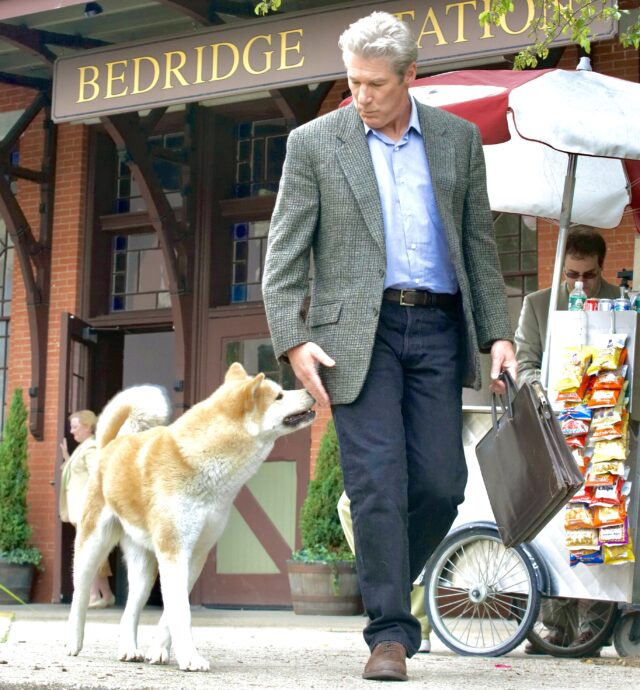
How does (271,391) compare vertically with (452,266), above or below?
below

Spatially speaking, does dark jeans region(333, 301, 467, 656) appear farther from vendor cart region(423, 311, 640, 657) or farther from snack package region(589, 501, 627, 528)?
vendor cart region(423, 311, 640, 657)

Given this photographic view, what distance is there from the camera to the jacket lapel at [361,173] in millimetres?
4402

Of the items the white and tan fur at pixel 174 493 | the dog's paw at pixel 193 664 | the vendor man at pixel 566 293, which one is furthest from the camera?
the vendor man at pixel 566 293

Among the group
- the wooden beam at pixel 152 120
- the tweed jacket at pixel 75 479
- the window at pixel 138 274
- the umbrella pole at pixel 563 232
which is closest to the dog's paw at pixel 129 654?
the umbrella pole at pixel 563 232

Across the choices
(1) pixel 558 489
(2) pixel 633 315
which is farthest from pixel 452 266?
(2) pixel 633 315

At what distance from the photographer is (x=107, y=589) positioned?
12.8 metres

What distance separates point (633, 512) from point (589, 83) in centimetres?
190

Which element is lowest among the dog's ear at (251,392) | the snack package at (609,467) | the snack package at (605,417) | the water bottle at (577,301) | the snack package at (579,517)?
the snack package at (579,517)

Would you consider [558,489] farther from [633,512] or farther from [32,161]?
[32,161]

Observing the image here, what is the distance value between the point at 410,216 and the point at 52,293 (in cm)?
978

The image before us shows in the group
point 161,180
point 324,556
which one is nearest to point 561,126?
point 324,556

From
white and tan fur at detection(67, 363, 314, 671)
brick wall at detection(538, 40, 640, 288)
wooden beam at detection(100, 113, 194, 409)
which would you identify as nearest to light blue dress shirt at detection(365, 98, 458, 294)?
white and tan fur at detection(67, 363, 314, 671)

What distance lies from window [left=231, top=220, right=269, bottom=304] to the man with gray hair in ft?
27.9

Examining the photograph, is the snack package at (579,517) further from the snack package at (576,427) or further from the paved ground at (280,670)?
the paved ground at (280,670)
